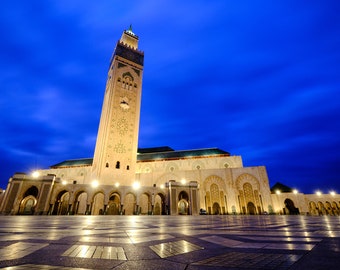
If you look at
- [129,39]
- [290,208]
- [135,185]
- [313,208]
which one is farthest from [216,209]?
[129,39]

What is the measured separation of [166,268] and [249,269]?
0.58 m

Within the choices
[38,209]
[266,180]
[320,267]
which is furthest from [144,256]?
[266,180]

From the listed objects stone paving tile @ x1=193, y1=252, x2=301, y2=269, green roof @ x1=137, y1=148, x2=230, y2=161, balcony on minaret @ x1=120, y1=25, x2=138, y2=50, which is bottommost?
stone paving tile @ x1=193, y1=252, x2=301, y2=269

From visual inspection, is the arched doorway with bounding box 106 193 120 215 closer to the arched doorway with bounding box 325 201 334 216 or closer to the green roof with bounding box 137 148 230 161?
the green roof with bounding box 137 148 230 161

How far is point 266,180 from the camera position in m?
28.2

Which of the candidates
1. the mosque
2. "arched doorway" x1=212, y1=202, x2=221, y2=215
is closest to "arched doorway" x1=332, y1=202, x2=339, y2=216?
the mosque

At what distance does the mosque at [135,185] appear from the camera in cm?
2164

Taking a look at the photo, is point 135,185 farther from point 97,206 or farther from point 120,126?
point 120,126

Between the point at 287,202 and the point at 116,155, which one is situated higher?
the point at 116,155

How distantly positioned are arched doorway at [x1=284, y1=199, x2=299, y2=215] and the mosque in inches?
5.5

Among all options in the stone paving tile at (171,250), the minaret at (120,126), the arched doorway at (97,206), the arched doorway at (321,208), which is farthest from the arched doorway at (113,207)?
the arched doorway at (321,208)

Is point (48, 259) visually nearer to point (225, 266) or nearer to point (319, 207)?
point (225, 266)

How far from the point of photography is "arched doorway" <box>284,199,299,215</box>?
94.3 feet

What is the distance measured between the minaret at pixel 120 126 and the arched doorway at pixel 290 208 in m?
26.3
